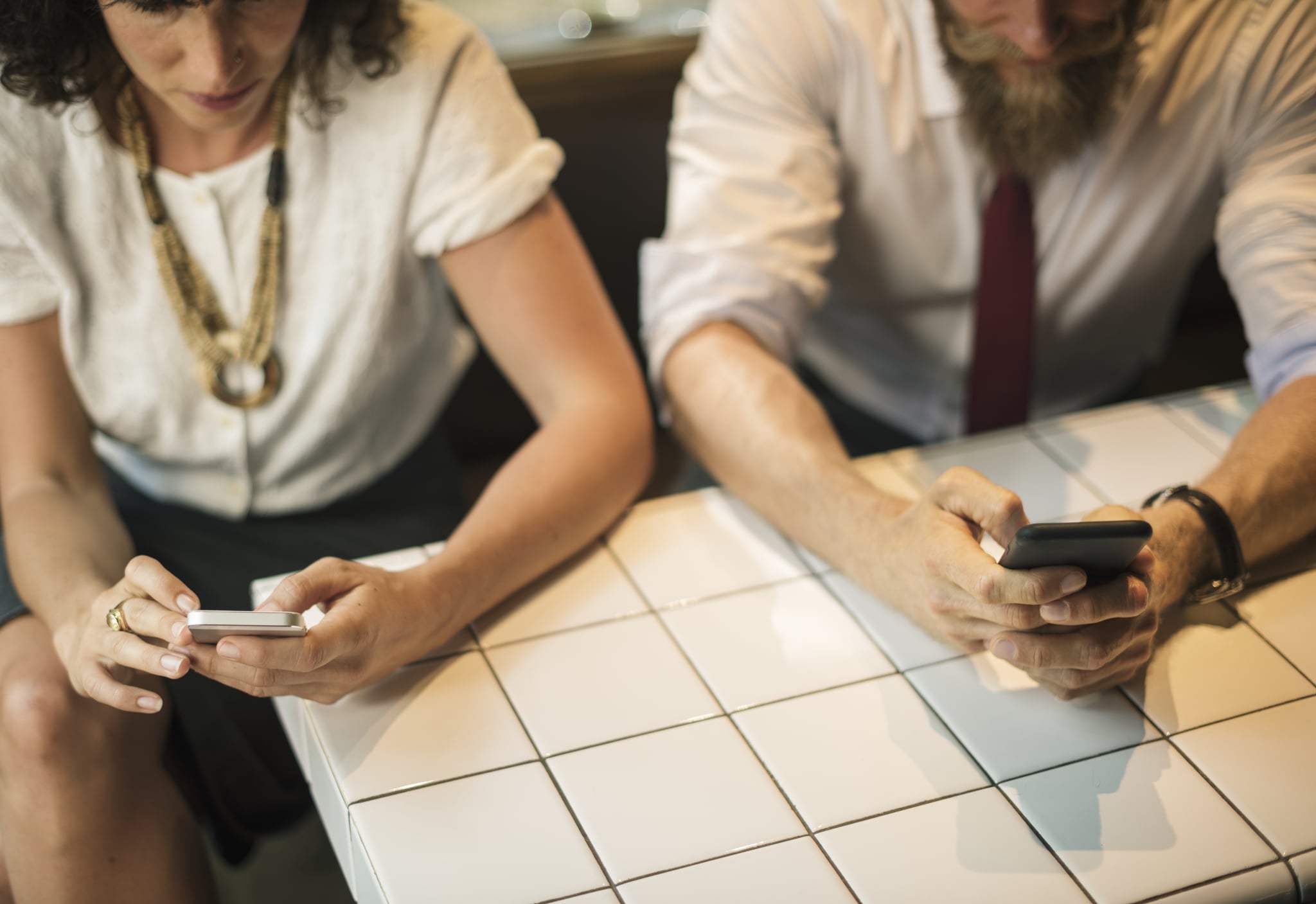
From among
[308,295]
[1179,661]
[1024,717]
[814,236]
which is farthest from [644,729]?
[814,236]

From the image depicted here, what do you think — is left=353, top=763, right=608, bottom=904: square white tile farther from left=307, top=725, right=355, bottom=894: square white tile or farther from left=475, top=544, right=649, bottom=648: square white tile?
left=475, top=544, right=649, bottom=648: square white tile

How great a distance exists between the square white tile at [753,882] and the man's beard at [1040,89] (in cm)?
98

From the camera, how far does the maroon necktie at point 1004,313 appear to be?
5.23 ft

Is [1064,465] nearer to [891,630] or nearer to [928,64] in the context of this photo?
[891,630]

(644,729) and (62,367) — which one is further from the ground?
(62,367)

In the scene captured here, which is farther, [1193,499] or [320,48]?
[320,48]

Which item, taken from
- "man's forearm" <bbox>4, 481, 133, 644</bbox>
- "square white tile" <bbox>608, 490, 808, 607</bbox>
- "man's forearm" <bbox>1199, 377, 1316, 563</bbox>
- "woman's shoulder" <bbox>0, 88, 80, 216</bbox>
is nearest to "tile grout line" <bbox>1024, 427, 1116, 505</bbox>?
"man's forearm" <bbox>1199, 377, 1316, 563</bbox>

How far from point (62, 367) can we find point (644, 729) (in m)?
0.78

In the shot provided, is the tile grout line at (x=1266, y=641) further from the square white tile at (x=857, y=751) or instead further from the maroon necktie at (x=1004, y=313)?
the maroon necktie at (x=1004, y=313)

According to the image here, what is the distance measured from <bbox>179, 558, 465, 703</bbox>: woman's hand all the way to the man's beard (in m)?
0.93

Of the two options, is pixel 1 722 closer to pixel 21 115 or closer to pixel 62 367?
pixel 62 367

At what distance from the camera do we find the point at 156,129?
1.31 meters

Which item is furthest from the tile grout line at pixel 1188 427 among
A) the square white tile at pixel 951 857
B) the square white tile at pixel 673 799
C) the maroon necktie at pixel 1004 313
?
the square white tile at pixel 673 799

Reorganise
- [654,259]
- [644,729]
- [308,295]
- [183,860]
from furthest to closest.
Answer: [654,259]
[308,295]
[183,860]
[644,729]
